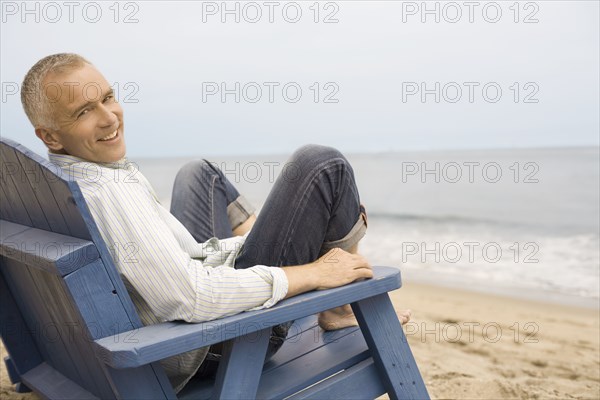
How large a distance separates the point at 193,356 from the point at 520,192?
11.6m

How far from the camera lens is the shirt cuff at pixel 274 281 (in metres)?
1.59

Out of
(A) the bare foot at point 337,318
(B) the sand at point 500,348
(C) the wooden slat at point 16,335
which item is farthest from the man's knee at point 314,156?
(B) the sand at point 500,348

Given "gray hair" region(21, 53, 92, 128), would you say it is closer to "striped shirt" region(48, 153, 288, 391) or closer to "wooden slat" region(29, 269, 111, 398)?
"striped shirt" region(48, 153, 288, 391)

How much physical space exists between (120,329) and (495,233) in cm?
818

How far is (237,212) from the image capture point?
9.12 feet

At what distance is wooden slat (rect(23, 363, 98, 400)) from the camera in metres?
2.00

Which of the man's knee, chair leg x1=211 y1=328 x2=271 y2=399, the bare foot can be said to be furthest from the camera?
the bare foot

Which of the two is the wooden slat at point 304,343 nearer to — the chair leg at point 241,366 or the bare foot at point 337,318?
the bare foot at point 337,318

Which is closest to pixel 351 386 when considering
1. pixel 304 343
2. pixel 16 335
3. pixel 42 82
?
pixel 304 343

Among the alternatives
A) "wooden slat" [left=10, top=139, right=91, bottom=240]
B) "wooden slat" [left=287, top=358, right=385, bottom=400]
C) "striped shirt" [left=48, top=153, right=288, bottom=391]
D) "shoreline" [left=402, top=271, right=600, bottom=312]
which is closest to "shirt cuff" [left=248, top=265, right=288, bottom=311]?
"striped shirt" [left=48, top=153, right=288, bottom=391]

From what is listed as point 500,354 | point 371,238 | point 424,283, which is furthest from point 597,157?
point 500,354

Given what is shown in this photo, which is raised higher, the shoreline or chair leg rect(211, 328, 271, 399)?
A: chair leg rect(211, 328, 271, 399)

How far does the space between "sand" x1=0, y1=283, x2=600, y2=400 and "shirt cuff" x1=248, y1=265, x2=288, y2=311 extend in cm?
159

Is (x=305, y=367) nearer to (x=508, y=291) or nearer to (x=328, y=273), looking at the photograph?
(x=328, y=273)
